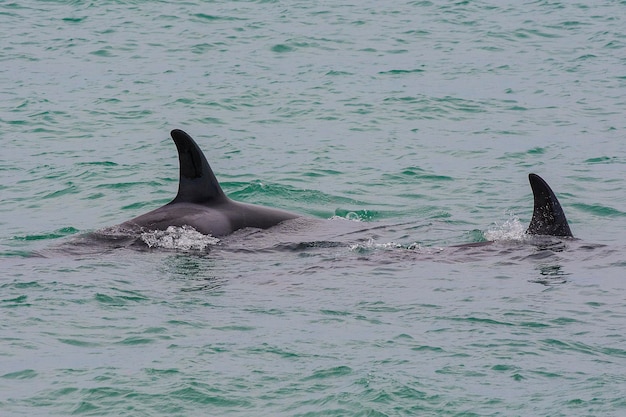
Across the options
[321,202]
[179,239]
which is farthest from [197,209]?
[321,202]

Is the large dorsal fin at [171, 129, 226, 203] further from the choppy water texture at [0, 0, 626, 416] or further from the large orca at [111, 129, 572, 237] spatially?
the choppy water texture at [0, 0, 626, 416]

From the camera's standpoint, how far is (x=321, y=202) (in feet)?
68.2

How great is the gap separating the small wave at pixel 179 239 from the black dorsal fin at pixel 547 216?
14.5 ft

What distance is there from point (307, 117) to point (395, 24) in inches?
509

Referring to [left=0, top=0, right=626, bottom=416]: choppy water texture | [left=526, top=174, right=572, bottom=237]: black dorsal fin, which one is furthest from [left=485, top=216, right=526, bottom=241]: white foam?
[left=526, top=174, right=572, bottom=237]: black dorsal fin

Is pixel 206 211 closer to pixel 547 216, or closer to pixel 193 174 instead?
pixel 193 174

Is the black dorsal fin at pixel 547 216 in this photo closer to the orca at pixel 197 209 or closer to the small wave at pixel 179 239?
the orca at pixel 197 209

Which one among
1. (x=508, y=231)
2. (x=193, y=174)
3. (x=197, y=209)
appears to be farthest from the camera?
(x=508, y=231)

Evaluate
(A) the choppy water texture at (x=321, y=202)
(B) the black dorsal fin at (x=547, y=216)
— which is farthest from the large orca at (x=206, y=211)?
(A) the choppy water texture at (x=321, y=202)

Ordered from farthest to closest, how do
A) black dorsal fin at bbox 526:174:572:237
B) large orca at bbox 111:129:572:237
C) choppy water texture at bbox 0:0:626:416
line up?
1. large orca at bbox 111:129:572:237
2. black dorsal fin at bbox 526:174:572:237
3. choppy water texture at bbox 0:0:626:416

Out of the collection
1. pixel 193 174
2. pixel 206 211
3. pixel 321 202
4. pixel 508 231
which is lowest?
pixel 321 202

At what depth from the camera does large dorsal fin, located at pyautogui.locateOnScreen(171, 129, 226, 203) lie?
16844mm

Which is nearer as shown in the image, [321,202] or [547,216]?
[547,216]

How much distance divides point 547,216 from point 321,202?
518cm
